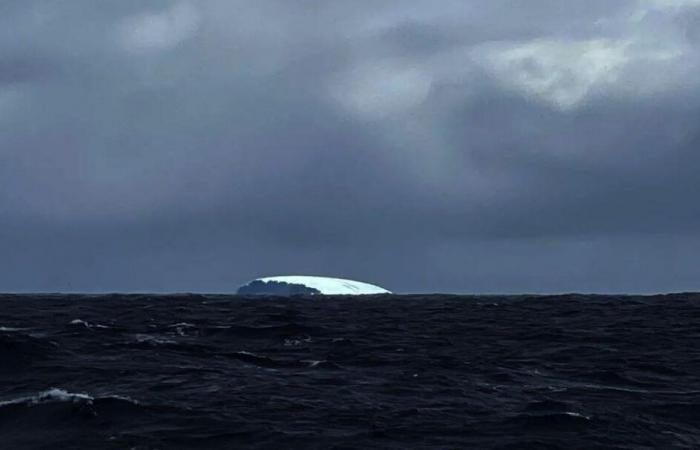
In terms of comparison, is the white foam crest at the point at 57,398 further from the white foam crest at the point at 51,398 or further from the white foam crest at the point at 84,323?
the white foam crest at the point at 84,323

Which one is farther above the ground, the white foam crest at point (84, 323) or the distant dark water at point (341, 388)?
the white foam crest at point (84, 323)

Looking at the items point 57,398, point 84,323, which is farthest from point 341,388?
point 84,323

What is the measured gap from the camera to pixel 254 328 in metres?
49.3

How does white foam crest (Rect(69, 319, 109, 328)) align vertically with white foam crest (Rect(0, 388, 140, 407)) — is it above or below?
above

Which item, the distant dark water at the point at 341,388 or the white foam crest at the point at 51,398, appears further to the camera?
the white foam crest at the point at 51,398

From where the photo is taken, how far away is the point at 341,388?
29.5 meters

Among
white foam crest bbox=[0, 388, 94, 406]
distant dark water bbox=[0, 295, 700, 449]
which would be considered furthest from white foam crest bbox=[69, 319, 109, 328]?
white foam crest bbox=[0, 388, 94, 406]

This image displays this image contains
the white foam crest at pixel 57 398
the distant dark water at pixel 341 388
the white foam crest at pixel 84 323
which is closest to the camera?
the distant dark water at pixel 341 388

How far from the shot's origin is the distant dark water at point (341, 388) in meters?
23.0

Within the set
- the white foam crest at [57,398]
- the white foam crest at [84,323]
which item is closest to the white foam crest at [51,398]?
the white foam crest at [57,398]

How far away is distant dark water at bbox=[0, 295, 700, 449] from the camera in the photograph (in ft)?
75.6

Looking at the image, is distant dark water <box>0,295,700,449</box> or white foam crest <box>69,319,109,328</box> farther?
white foam crest <box>69,319,109,328</box>

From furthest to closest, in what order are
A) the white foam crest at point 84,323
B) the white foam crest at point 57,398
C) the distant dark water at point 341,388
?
the white foam crest at point 84,323, the white foam crest at point 57,398, the distant dark water at point 341,388

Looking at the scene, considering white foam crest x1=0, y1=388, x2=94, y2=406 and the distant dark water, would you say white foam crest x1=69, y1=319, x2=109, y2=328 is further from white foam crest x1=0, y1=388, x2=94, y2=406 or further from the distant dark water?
white foam crest x1=0, y1=388, x2=94, y2=406
